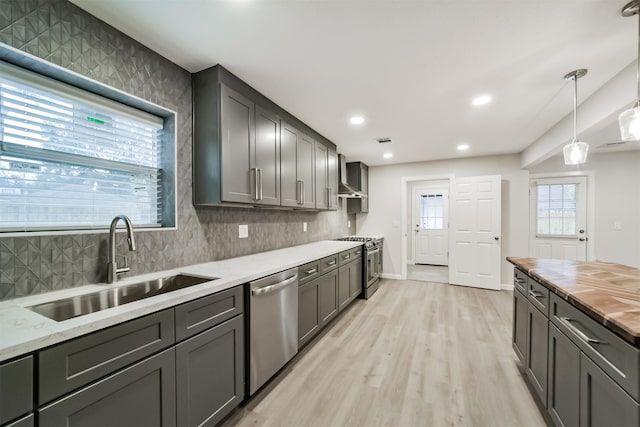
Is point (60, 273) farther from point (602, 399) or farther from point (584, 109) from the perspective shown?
point (584, 109)

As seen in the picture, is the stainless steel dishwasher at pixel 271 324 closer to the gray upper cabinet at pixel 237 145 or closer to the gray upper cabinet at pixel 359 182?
the gray upper cabinet at pixel 237 145

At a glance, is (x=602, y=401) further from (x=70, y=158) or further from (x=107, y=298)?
(x=70, y=158)

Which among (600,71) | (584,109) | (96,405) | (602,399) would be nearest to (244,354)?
(96,405)

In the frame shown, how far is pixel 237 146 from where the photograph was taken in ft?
6.82

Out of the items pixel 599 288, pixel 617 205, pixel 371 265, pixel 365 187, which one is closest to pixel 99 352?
pixel 599 288

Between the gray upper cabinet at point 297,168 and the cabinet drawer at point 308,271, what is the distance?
702 mm

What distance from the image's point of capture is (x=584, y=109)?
2.46 m

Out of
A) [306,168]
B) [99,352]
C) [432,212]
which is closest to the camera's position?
[99,352]

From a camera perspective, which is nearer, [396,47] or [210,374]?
[210,374]

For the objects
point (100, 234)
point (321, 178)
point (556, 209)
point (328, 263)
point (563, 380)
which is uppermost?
point (321, 178)

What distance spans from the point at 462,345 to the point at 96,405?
291 centimetres

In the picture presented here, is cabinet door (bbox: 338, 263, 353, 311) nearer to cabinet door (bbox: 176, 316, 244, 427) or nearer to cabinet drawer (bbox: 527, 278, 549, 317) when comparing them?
cabinet door (bbox: 176, 316, 244, 427)

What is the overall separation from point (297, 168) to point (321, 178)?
63 centimetres

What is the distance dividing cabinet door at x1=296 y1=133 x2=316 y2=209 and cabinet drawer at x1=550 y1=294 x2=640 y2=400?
235 cm
